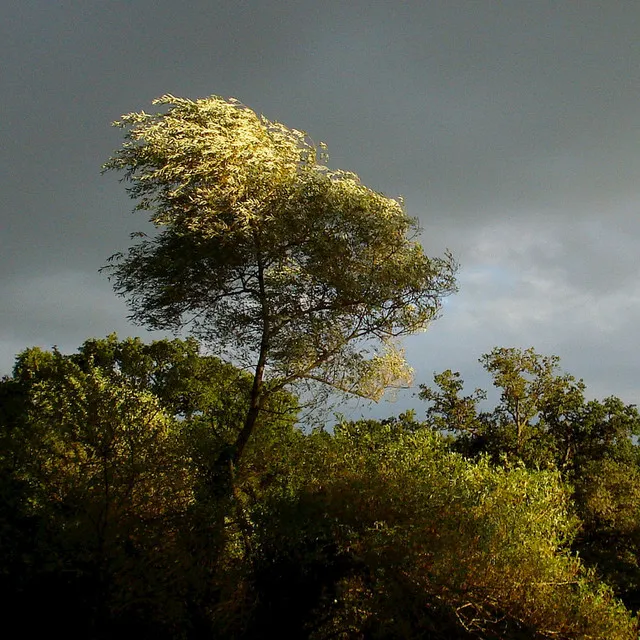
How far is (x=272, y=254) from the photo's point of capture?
2577 cm

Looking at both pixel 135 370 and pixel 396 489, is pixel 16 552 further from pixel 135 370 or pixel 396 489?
pixel 135 370

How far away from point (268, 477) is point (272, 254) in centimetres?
821

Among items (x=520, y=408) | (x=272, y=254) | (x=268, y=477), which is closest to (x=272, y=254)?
(x=272, y=254)

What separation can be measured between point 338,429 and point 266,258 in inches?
279

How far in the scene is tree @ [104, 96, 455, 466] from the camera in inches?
993

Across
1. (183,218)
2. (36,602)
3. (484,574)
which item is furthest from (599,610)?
(183,218)

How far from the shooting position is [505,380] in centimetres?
4375

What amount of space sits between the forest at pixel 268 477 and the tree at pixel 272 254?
8 centimetres

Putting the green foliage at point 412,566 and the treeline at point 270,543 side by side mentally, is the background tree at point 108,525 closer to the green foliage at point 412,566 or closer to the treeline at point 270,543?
the treeline at point 270,543

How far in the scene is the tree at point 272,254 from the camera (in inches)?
993

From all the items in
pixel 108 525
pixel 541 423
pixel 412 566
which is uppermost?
pixel 541 423

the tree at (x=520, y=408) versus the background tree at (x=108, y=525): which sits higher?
the tree at (x=520, y=408)

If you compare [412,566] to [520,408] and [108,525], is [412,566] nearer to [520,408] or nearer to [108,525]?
[108,525]

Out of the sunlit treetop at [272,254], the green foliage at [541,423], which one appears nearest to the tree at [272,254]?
the sunlit treetop at [272,254]
